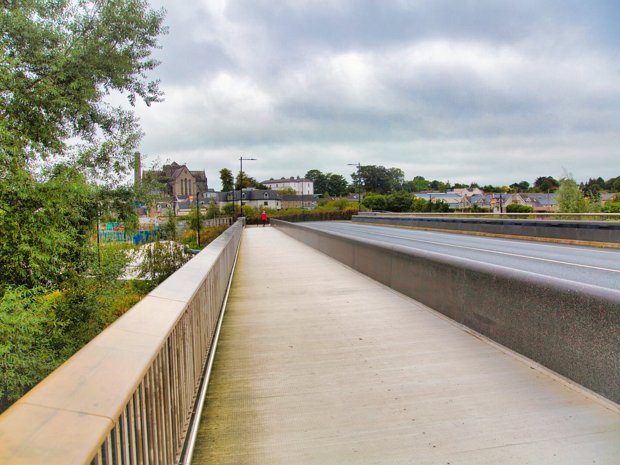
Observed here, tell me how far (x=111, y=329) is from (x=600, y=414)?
3397mm

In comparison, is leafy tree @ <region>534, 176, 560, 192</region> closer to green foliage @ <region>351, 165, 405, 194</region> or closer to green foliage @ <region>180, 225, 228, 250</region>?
green foliage @ <region>351, 165, 405, 194</region>

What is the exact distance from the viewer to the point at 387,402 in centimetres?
401

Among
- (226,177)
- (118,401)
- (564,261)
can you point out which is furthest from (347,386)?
(226,177)

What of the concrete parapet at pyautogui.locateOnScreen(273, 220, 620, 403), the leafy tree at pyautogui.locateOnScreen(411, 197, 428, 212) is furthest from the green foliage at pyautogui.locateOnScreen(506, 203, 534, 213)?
the concrete parapet at pyautogui.locateOnScreen(273, 220, 620, 403)

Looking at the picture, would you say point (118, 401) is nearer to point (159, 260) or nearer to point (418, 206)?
point (159, 260)

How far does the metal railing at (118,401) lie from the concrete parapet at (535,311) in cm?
318

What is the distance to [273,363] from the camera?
5145 mm

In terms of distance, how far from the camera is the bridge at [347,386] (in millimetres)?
1739

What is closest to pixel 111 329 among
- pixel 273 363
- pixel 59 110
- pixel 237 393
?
pixel 237 393

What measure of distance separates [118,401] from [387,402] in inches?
110

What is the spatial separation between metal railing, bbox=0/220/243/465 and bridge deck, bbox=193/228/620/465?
0.62m

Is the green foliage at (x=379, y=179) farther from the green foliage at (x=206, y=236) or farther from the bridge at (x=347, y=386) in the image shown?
the bridge at (x=347, y=386)

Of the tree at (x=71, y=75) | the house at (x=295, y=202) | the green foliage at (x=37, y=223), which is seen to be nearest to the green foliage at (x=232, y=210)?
the house at (x=295, y=202)

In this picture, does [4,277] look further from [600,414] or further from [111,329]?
[600,414]
